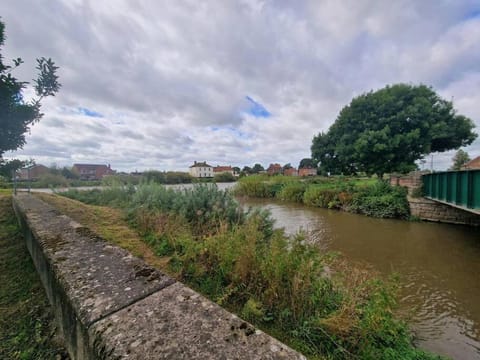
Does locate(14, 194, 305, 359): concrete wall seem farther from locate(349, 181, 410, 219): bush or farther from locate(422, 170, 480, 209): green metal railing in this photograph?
locate(349, 181, 410, 219): bush

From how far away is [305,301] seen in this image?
231 cm

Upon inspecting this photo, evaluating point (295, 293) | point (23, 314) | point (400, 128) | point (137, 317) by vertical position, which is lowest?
point (295, 293)

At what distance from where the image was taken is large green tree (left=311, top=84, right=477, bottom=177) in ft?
46.3

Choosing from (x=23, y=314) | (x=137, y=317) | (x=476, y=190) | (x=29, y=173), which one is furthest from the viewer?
(x=29, y=173)

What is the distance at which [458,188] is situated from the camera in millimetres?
6387

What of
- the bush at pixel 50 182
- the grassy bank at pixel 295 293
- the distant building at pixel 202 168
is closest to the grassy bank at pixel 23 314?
the grassy bank at pixel 295 293

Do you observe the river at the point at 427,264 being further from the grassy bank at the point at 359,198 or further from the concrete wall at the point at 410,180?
the concrete wall at the point at 410,180

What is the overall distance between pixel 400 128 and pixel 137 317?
1857cm

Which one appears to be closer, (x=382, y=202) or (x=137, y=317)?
(x=137, y=317)

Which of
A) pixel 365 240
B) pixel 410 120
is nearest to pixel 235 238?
pixel 365 240

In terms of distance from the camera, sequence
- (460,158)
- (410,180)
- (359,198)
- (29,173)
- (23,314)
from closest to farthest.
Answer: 1. (23,314)
2. (29,173)
3. (410,180)
4. (359,198)
5. (460,158)

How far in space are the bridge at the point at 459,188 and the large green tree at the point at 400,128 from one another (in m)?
6.51

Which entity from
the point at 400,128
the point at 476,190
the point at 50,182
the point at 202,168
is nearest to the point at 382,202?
the point at 476,190

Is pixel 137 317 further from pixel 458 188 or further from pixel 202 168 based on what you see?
pixel 202 168
